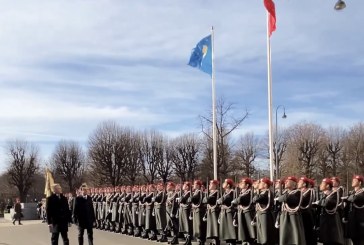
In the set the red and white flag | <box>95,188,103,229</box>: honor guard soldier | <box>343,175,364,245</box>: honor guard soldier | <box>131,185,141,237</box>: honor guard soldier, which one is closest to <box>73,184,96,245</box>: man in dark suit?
<box>131,185,141,237</box>: honor guard soldier

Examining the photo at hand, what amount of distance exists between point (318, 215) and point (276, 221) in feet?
3.77

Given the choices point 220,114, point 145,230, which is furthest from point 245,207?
point 220,114

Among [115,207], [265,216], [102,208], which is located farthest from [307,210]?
[102,208]

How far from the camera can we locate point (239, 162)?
196 feet

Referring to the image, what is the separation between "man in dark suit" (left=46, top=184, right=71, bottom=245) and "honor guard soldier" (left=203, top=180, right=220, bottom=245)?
3658 millimetres

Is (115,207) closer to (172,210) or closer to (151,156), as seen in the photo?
(172,210)

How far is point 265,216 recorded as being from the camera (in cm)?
1192

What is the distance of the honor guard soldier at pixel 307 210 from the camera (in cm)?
1139

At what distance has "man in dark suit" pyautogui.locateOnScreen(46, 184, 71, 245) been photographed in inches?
501

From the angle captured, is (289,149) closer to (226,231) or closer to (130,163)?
(130,163)

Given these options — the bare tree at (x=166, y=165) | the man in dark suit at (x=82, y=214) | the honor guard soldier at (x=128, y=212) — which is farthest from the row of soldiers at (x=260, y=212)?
the bare tree at (x=166, y=165)

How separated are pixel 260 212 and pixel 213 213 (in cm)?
214

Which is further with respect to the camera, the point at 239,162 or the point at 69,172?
the point at 69,172

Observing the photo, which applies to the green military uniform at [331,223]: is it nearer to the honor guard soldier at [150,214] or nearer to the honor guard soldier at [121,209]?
the honor guard soldier at [150,214]
